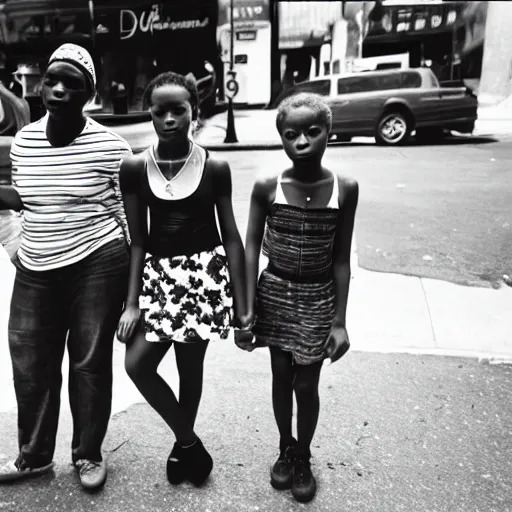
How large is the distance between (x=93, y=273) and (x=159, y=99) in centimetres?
75

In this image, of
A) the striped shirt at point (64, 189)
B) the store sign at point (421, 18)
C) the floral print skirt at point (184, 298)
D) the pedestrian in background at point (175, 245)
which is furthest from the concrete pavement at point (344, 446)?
the store sign at point (421, 18)

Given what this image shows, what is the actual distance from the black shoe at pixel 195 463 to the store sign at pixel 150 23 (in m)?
14.4

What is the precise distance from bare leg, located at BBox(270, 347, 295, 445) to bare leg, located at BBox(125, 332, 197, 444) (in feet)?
1.39

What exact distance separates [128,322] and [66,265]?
0.34 m

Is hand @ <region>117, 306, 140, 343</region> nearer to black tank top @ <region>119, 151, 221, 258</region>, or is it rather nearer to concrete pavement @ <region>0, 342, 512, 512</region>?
black tank top @ <region>119, 151, 221, 258</region>

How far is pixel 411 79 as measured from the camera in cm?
1331

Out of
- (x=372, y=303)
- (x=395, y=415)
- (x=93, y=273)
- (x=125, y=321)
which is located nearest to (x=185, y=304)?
(x=125, y=321)

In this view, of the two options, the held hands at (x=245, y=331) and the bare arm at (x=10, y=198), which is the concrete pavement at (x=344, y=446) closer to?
the held hands at (x=245, y=331)

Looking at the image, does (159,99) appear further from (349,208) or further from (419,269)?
(419,269)

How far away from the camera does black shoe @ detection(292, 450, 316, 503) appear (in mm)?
2492

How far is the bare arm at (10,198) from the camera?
7.86ft

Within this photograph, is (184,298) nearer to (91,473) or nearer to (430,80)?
(91,473)

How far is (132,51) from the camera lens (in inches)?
597

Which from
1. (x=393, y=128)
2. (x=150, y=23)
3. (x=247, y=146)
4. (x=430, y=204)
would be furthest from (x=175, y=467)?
(x=150, y=23)
